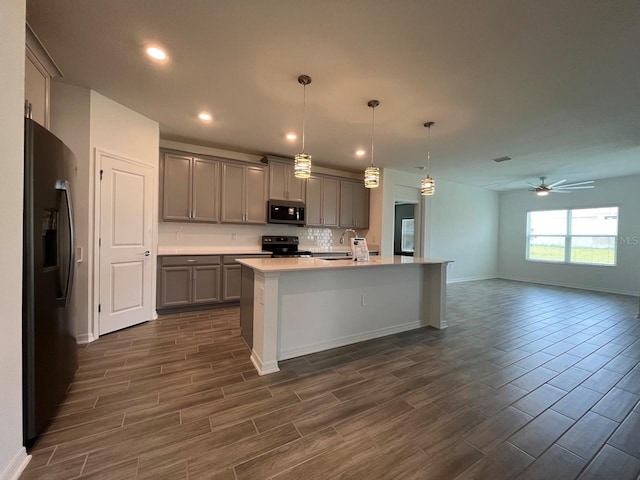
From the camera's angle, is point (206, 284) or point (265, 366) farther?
point (206, 284)

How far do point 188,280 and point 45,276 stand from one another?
8.14 ft

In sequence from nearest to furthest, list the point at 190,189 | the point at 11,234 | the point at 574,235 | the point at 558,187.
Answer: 1. the point at 11,234
2. the point at 190,189
3. the point at 558,187
4. the point at 574,235

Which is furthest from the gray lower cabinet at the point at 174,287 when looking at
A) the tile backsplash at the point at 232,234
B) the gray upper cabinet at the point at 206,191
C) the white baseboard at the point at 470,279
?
the white baseboard at the point at 470,279

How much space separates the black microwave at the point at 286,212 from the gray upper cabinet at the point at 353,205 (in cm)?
102

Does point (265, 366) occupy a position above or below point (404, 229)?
below

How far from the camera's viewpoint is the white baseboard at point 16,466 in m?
1.30

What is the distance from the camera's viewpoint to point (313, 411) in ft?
6.31

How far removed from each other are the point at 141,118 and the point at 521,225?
9.29m

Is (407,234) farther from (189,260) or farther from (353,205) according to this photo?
(189,260)

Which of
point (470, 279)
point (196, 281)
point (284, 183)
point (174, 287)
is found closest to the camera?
point (174, 287)

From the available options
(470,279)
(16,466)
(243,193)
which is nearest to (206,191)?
(243,193)

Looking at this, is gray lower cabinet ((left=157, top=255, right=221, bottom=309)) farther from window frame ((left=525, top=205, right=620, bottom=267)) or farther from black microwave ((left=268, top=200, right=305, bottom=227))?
window frame ((left=525, top=205, right=620, bottom=267))

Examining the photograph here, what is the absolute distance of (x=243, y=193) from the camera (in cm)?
479

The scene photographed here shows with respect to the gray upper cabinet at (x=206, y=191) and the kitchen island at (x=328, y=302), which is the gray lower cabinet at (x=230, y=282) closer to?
the gray upper cabinet at (x=206, y=191)
